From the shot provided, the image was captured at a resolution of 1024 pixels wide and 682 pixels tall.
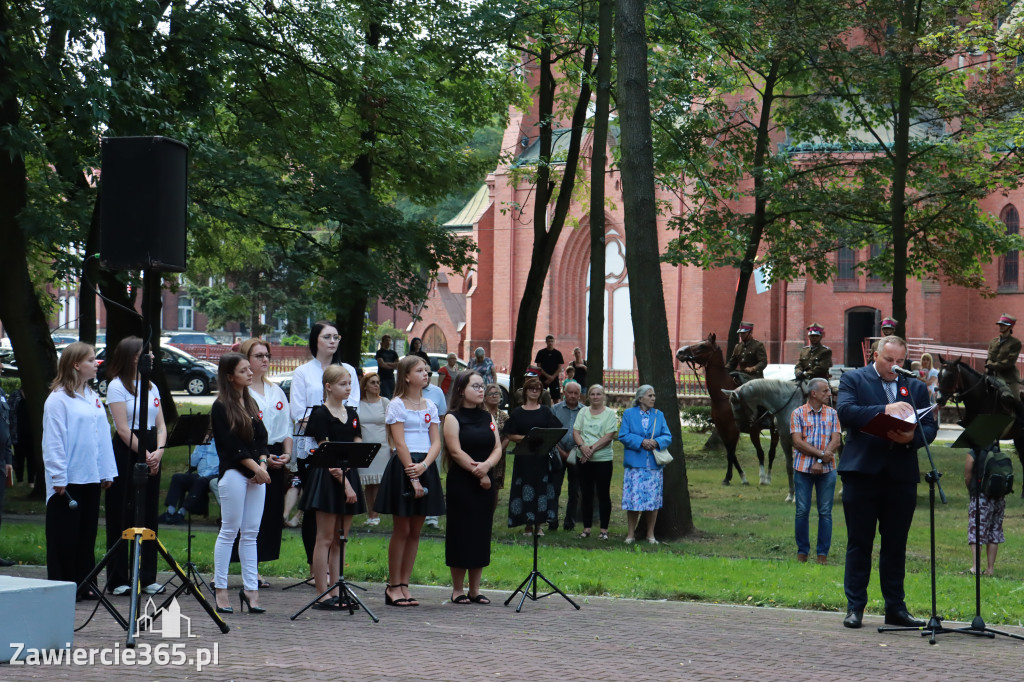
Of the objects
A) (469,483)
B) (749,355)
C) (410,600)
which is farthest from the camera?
(749,355)

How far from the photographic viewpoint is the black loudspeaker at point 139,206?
7.59m

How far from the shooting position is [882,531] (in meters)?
8.74

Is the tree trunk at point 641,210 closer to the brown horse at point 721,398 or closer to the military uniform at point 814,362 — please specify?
the military uniform at point 814,362

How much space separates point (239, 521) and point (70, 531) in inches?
54.7

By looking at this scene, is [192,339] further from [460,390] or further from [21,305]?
[460,390]

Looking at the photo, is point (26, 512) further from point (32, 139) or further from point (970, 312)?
point (970, 312)

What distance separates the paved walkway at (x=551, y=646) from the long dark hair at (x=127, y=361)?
1.69 metres

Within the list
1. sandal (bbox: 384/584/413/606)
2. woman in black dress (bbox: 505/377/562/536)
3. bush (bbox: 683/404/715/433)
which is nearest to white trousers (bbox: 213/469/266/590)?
sandal (bbox: 384/584/413/606)

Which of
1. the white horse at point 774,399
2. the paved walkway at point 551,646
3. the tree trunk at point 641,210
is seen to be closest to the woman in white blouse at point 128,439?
the paved walkway at point 551,646

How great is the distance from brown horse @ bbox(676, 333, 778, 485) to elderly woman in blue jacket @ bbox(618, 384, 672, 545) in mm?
6660

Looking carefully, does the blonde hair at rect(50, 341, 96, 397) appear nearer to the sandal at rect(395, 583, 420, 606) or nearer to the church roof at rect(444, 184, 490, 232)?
the sandal at rect(395, 583, 420, 606)

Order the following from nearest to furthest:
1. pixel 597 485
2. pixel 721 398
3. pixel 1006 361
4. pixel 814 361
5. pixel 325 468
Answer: pixel 325 468 < pixel 597 485 < pixel 814 361 < pixel 1006 361 < pixel 721 398

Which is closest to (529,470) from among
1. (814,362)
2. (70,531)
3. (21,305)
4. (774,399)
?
(70,531)

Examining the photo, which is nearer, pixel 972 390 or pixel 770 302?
pixel 972 390
